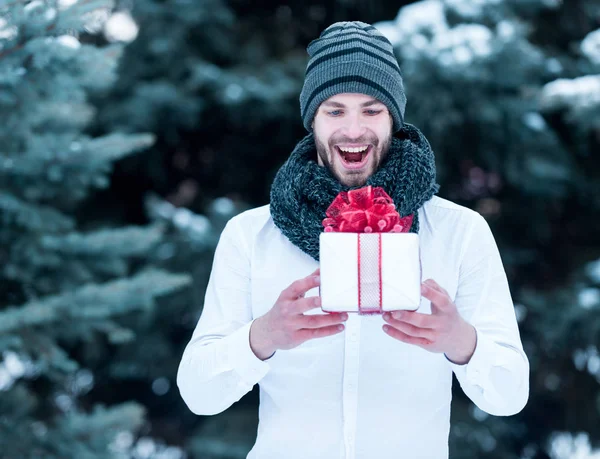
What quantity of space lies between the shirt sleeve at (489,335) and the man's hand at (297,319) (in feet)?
1.00

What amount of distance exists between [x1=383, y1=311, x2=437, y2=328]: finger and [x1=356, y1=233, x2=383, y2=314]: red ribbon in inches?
1.4

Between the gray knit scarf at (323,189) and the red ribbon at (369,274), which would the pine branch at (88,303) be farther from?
the red ribbon at (369,274)

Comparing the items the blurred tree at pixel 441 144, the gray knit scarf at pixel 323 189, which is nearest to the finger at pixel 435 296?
the gray knit scarf at pixel 323 189

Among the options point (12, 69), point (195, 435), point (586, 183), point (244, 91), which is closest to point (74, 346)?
point (195, 435)

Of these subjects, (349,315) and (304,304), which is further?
(349,315)

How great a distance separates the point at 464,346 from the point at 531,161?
2798mm

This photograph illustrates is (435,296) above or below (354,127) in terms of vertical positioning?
below

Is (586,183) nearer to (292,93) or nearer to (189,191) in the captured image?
(292,93)

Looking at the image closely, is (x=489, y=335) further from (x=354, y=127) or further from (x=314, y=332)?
(x=354, y=127)

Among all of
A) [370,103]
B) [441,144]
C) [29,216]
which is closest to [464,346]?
[370,103]

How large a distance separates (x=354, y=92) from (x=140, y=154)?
312cm

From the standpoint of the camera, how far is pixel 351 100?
1.68 m

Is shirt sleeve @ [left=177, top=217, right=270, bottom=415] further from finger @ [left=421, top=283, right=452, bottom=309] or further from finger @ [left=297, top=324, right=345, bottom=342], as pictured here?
finger @ [left=421, top=283, right=452, bottom=309]

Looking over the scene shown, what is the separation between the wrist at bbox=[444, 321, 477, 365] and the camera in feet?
4.51
